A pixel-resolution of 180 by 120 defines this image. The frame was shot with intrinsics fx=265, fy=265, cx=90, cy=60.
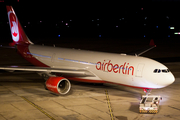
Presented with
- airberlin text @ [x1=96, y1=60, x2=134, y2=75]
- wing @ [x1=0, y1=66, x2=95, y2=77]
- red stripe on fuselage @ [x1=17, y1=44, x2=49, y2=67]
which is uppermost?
red stripe on fuselage @ [x1=17, y1=44, x2=49, y2=67]

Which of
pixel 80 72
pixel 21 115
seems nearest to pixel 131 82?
pixel 80 72

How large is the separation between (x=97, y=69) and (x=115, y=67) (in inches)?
77.4

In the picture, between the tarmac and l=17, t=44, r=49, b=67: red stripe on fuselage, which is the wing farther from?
l=17, t=44, r=49, b=67: red stripe on fuselage

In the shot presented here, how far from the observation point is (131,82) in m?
21.8

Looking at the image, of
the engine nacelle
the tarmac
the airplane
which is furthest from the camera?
the engine nacelle

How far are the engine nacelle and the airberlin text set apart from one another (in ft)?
10.7

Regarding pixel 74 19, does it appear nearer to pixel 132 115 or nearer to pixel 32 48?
pixel 32 48

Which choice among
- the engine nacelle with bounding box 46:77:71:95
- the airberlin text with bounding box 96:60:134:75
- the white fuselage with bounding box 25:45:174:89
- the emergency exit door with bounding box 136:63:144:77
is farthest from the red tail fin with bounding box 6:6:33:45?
the emergency exit door with bounding box 136:63:144:77

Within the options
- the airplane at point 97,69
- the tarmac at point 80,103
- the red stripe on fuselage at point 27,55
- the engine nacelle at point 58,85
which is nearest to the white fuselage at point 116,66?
the airplane at point 97,69

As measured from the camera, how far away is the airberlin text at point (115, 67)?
21.8 metres

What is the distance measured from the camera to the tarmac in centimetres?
1755

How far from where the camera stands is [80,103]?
20.6m

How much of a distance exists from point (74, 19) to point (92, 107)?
169190mm

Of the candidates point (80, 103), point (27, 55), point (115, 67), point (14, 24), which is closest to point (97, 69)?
point (115, 67)
